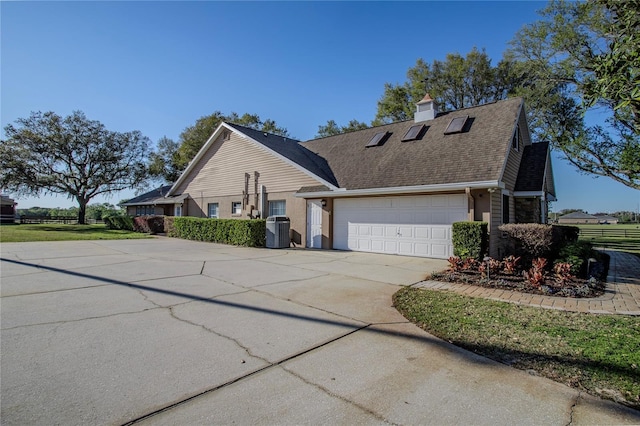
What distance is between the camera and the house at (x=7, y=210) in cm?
4099

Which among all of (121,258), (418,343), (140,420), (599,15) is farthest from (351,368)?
(599,15)

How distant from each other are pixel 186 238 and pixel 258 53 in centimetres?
1083

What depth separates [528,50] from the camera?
1861 centimetres

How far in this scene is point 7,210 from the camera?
4241 cm

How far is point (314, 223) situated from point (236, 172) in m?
6.26

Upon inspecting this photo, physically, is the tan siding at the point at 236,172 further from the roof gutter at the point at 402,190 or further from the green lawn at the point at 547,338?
the green lawn at the point at 547,338

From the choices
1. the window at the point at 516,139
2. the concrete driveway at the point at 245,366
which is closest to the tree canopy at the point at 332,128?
the window at the point at 516,139

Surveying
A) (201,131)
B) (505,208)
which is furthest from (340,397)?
(201,131)

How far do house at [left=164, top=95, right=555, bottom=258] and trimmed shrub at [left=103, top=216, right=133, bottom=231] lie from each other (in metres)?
12.4

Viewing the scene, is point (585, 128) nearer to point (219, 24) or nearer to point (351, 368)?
point (219, 24)

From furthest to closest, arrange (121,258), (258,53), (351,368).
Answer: (258,53) < (121,258) < (351,368)

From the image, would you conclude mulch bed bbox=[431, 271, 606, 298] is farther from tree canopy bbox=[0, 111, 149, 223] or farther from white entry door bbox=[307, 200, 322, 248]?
tree canopy bbox=[0, 111, 149, 223]

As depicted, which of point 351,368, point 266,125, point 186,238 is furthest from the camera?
point 266,125

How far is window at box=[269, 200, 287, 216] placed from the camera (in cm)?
1553
